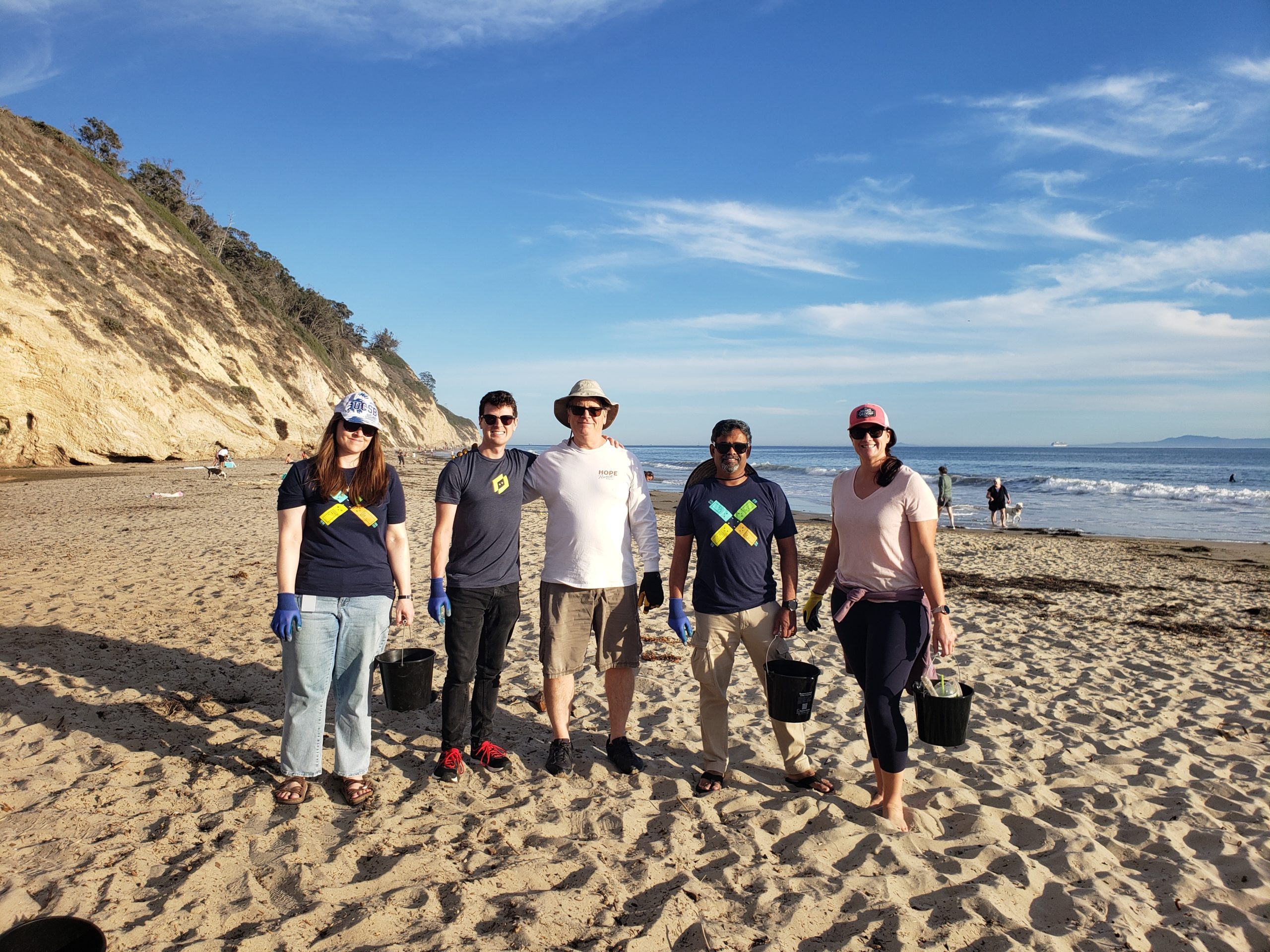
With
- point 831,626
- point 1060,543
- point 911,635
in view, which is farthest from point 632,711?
point 1060,543

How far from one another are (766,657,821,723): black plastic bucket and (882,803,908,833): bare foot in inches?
22.4

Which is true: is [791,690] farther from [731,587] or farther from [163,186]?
[163,186]

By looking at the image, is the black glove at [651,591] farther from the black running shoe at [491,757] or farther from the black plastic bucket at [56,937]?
the black plastic bucket at [56,937]

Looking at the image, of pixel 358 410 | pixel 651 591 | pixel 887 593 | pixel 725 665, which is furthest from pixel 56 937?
pixel 887 593

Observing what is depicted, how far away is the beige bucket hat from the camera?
393 cm

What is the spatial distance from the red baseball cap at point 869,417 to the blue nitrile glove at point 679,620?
1.31m

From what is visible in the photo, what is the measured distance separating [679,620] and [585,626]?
532 millimetres

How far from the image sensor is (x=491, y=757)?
13.3 ft

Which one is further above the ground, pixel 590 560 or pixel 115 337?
pixel 115 337

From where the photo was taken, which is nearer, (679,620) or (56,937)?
(56,937)

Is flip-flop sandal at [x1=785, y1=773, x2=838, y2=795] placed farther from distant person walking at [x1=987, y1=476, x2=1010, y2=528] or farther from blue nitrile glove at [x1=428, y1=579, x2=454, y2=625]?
distant person walking at [x1=987, y1=476, x2=1010, y2=528]

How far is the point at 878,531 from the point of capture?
11.1 ft

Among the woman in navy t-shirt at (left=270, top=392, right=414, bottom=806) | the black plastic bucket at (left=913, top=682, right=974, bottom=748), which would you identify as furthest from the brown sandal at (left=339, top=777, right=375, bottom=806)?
the black plastic bucket at (left=913, top=682, right=974, bottom=748)

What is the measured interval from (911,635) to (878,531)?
1.68 feet
